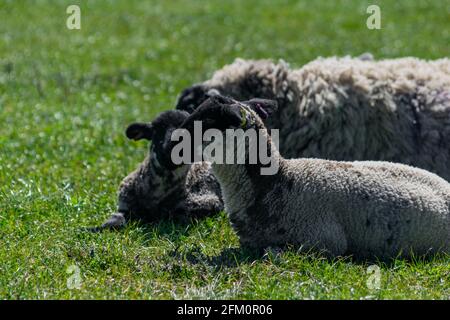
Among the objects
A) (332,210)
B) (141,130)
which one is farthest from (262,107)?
(141,130)

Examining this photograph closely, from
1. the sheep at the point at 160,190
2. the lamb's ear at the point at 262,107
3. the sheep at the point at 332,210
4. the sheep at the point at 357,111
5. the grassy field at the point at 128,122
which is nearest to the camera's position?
the grassy field at the point at 128,122

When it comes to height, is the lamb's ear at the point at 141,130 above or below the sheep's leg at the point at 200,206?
above

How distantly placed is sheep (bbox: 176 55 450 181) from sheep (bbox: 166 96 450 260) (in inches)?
78.3

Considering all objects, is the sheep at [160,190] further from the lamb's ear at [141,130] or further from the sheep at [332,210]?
the sheep at [332,210]

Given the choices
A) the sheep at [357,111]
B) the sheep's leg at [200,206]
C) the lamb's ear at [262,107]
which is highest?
the lamb's ear at [262,107]

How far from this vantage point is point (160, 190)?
7785mm

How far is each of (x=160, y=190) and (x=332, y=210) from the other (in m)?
1.80

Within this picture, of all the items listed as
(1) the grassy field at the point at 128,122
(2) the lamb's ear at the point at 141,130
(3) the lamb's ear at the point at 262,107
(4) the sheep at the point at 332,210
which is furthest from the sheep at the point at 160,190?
(4) the sheep at the point at 332,210

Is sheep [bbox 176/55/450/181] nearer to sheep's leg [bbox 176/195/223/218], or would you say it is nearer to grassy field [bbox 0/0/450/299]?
sheep's leg [bbox 176/195/223/218]

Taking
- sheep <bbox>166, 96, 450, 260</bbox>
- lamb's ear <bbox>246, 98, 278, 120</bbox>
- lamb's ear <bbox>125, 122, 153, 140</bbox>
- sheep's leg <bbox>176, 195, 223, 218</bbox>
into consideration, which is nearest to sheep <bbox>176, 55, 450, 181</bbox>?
lamb's ear <bbox>125, 122, 153, 140</bbox>

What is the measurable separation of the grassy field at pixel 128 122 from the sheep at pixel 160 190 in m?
0.20

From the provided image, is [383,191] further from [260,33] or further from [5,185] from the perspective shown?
[260,33]

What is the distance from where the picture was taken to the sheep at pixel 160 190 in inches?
301

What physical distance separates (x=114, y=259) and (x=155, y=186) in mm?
1511
